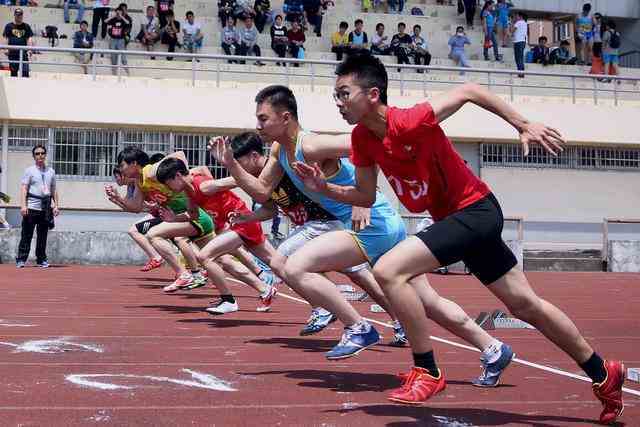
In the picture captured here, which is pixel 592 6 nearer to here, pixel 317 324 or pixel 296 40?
pixel 296 40

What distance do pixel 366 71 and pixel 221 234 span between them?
5569mm

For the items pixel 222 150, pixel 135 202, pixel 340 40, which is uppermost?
pixel 340 40

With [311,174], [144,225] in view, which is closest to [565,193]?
[144,225]

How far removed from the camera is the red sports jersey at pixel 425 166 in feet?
17.9

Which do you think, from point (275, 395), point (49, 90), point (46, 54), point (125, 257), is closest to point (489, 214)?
point (275, 395)

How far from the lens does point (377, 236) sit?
7.23 meters

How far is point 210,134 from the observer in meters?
25.8

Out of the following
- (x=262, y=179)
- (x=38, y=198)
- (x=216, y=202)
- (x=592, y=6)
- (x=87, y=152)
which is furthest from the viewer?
(x=592, y=6)

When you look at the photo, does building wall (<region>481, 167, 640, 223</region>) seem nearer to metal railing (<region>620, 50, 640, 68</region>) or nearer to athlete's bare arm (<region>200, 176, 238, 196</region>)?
metal railing (<region>620, 50, 640, 68</region>)

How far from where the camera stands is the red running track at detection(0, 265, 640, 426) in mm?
5340

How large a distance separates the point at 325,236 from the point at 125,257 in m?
15.4

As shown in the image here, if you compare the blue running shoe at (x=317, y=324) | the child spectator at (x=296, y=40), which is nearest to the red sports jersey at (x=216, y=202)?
the blue running shoe at (x=317, y=324)

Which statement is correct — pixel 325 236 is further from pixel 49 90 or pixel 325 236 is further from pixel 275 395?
pixel 49 90

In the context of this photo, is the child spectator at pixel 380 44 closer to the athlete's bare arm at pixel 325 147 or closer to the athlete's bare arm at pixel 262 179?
the athlete's bare arm at pixel 262 179
